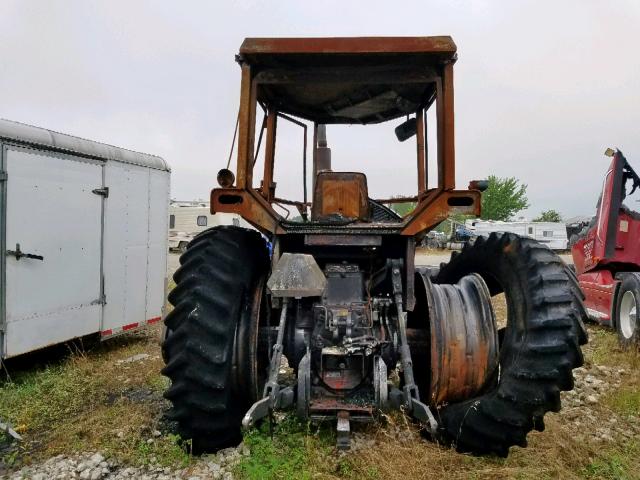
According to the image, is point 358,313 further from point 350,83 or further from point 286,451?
point 350,83

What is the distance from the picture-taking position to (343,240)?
3.27 m

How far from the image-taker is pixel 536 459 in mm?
3074

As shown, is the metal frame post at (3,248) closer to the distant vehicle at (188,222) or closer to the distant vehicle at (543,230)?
the distant vehicle at (188,222)

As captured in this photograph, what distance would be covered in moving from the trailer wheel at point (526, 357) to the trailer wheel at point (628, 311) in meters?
3.77

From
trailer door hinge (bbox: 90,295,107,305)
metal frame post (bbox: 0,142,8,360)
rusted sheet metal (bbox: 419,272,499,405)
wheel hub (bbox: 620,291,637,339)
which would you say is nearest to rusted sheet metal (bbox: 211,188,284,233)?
rusted sheet metal (bbox: 419,272,499,405)

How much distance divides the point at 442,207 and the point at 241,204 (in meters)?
1.32

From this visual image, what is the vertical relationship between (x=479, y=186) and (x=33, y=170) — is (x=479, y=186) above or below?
below

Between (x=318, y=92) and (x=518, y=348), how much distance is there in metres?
2.49

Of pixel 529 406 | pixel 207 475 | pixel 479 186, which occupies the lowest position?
pixel 207 475

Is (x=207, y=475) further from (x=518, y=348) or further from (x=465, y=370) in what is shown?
(x=518, y=348)

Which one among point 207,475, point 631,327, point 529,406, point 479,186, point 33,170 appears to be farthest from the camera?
point 631,327

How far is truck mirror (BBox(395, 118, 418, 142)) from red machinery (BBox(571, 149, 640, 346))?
13.7 feet

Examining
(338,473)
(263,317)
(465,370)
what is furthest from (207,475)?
(465,370)

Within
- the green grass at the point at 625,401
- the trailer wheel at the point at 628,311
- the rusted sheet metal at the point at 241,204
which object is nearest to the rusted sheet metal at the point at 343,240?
the rusted sheet metal at the point at 241,204
